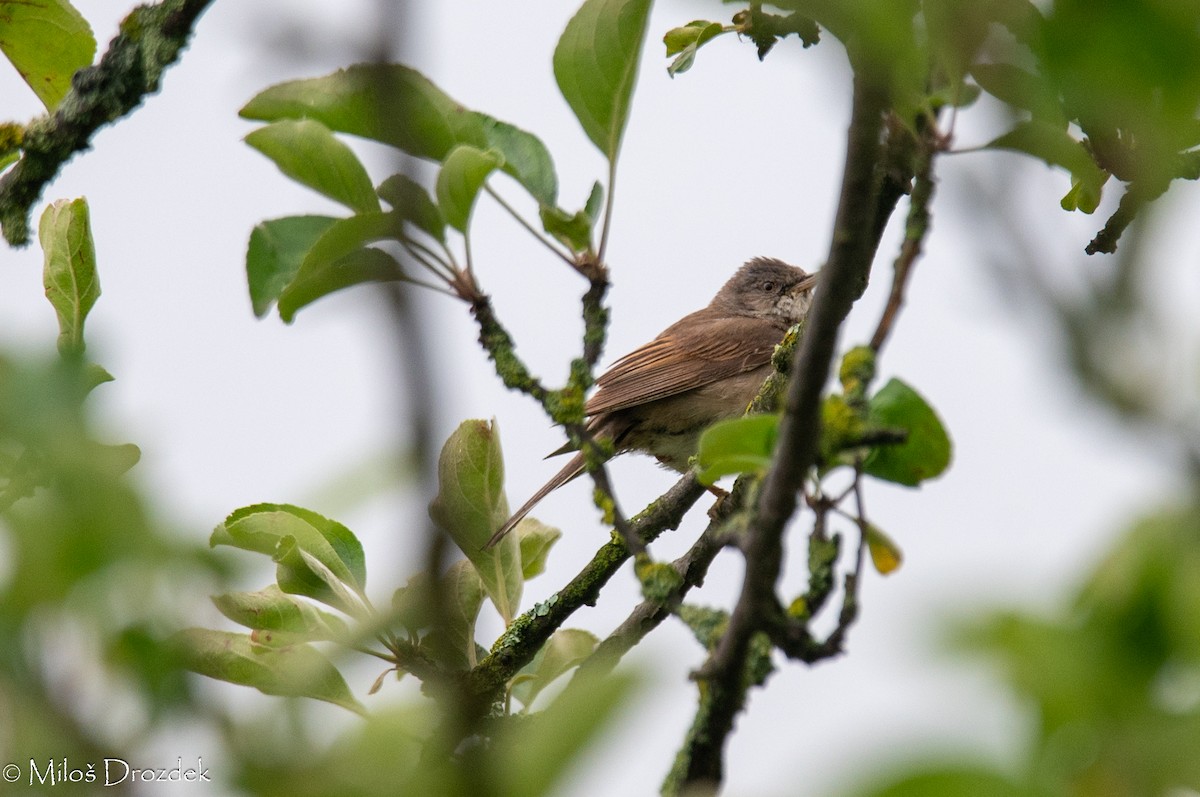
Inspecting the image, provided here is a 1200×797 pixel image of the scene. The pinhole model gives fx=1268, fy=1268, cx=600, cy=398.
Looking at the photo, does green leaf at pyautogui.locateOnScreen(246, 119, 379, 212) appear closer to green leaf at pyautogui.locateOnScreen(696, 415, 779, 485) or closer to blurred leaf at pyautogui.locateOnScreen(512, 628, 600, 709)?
green leaf at pyautogui.locateOnScreen(696, 415, 779, 485)

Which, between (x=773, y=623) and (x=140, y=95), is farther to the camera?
(x=140, y=95)

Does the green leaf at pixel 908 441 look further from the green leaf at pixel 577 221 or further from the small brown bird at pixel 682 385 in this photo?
the small brown bird at pixel 682 385

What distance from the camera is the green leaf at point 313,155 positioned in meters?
2.50

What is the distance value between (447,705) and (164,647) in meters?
0.31

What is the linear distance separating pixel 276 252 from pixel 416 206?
52 cm

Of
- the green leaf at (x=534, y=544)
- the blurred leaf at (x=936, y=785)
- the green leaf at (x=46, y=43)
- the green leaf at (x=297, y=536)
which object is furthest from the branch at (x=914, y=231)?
the green leaf at (x=46, y=43)

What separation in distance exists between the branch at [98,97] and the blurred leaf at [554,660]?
1978 mm

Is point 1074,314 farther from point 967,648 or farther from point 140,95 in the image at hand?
point 140,95

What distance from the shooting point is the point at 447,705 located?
1405mm

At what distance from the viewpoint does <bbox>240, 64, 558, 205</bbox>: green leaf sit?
8.39ft

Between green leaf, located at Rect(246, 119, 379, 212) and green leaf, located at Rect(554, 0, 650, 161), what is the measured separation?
51 centimetres

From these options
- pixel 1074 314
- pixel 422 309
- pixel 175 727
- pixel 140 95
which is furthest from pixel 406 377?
pixel 140 95

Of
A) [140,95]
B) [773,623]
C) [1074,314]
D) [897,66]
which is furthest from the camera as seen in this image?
[140,95]

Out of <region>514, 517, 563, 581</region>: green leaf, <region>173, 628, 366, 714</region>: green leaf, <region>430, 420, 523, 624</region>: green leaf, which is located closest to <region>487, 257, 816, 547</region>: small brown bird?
<region>514, 517, 563, 581</region>: green leaf
